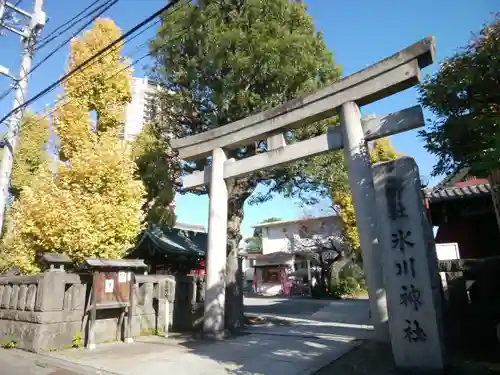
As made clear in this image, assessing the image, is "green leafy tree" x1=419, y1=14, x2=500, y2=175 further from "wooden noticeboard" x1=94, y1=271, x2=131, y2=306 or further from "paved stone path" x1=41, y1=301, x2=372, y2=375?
"wooden noticeboard" x1=94, y1=271, x2=131, y2=306

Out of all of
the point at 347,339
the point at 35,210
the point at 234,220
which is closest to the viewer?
the point at 347,339

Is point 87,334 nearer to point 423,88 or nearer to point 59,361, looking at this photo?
point 59,361

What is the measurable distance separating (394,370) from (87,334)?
312 inches

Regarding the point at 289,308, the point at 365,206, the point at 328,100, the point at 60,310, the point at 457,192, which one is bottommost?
the point at 289,308

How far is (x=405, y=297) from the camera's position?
18.5ft

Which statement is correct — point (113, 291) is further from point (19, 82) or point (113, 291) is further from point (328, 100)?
point (328, 100)

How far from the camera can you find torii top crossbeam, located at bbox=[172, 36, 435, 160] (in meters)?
7.40

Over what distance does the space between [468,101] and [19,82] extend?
12.6 meters

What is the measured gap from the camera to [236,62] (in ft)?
35.3

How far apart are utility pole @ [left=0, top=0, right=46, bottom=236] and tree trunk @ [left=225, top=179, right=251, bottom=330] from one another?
22.5 feet

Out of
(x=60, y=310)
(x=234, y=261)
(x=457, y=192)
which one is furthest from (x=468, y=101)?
(x=60, y=310)

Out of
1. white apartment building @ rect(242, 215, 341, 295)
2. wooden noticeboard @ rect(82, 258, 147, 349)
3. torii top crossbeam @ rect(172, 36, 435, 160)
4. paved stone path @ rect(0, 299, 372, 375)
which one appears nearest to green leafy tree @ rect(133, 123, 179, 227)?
torii top crossbeam @ rect(172, 36, 435, 160)

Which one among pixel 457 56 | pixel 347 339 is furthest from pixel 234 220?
pixel 457 56

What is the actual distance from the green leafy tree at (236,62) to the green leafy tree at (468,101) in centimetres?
618
